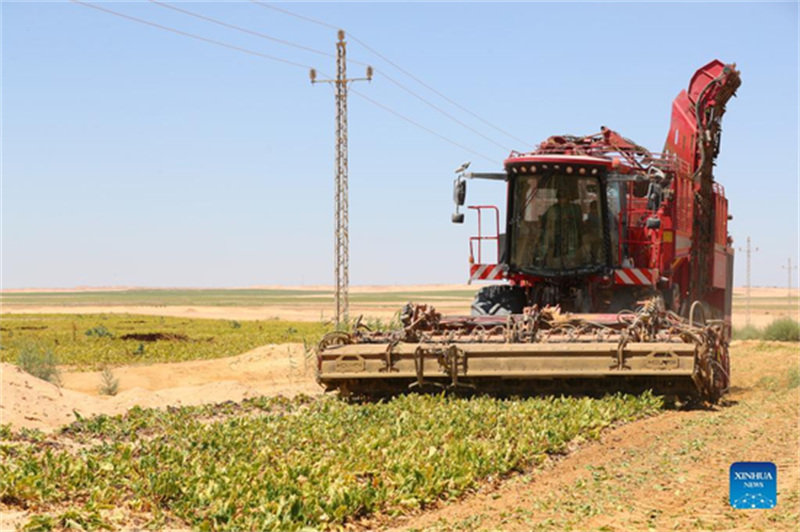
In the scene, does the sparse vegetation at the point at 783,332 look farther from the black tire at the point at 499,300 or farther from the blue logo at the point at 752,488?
the blue logo at the point at 752,488

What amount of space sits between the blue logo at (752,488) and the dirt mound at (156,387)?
8.17 metres

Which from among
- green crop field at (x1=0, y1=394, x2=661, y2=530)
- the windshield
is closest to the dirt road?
green crop field at (x1=0, y1=394, x2=661, y2=530)

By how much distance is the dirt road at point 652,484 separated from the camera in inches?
315

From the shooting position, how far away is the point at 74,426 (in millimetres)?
12664

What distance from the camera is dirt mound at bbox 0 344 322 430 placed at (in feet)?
50.3

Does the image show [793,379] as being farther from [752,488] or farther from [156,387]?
[156,387]

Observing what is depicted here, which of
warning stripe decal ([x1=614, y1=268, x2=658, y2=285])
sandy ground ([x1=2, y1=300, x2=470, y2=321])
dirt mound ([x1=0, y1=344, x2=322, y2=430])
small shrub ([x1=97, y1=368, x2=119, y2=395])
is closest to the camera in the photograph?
dirt mound ([x1=0, y1=344, x2=322, y2=430])

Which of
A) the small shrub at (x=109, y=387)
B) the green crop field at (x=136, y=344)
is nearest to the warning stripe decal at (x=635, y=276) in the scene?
the small shrub at (x=109, y=387)

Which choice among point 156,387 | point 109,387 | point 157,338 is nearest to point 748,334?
point 157,338

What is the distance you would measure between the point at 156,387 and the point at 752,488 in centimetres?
1813

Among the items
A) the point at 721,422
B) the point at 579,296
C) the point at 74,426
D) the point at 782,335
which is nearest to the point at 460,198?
the point at 579,296

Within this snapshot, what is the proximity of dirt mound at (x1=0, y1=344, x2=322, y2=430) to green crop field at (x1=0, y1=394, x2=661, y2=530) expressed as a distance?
7.61 ft

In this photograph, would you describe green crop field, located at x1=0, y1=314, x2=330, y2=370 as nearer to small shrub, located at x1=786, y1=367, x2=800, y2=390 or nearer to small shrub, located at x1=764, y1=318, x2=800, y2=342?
small shrub, located at x1=786, y1=367, x2=800, y2=390

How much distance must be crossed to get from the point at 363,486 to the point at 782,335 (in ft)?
104
